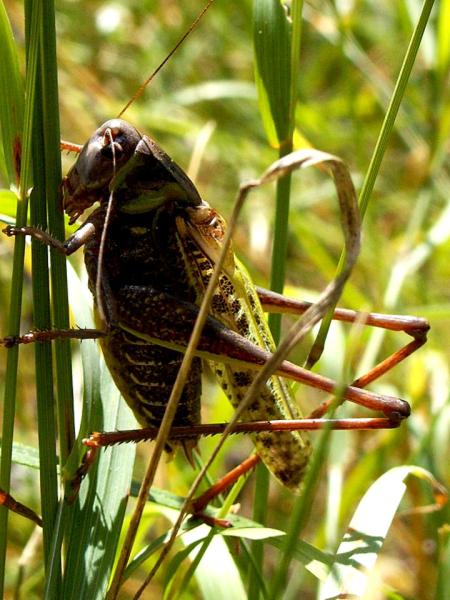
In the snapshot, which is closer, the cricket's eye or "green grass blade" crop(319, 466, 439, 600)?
"green grass blade" crop(319, 466, 439, 600)

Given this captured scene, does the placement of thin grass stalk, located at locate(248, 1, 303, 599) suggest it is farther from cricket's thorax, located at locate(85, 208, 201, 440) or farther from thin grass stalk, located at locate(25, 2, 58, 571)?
thin grass stalk, located at locate(25, 2, 58, 571)

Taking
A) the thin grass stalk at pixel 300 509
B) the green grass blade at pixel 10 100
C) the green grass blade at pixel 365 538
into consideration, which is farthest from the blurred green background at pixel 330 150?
the thin grass stalk at pixel 300 509

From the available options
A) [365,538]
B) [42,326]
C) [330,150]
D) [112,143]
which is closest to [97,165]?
[112,143]

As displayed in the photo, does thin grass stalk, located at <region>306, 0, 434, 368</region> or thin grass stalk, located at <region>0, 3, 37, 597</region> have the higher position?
thin grass stalk, located at <region>306, 0, 434, 368</region>

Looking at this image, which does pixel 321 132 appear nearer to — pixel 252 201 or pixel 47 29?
pixel 252 201

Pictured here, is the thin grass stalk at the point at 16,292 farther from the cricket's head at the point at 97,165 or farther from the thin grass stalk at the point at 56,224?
the cricket's head at the point at 97,165

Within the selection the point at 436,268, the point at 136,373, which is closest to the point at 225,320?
the point at 136,373

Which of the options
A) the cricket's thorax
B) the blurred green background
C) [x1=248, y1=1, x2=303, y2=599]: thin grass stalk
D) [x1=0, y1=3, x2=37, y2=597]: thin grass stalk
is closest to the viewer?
[x1=0, y1=3, x2=37, y2=597]: thin grass stalk

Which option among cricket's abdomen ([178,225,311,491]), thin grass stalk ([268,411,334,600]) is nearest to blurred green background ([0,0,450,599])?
cricket's abdomen ([178,225,311,491])

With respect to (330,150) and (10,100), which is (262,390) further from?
(330,150)
